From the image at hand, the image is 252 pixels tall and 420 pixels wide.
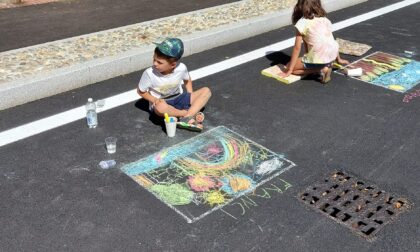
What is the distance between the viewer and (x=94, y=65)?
18.3ft

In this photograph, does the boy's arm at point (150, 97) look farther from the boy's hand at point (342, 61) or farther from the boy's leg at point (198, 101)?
the boy's hand at point (342, 61)

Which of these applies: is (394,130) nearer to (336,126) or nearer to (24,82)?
(336,126)

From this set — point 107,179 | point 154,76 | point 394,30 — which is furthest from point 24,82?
point 394,30

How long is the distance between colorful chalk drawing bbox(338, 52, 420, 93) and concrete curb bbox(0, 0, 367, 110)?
1.95 metres

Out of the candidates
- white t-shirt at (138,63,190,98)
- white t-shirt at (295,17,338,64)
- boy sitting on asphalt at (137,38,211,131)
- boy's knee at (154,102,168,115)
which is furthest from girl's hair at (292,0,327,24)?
boy's knee at (154,102,168,115)

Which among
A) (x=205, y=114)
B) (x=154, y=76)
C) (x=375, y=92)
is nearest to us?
(x=154, y=76)

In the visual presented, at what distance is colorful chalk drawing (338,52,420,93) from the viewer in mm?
5742

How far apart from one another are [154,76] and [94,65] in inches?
58.8

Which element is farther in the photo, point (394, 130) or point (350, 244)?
point (394, 130)

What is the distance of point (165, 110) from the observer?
175 inches

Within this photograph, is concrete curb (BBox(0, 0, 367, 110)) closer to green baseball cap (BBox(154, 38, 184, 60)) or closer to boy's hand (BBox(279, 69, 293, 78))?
boy's hand (BBox(279, 69, 293, 78))

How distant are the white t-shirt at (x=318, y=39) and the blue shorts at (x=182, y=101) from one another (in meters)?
1.94

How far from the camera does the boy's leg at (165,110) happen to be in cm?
441

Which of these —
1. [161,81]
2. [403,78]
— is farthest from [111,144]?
[403,78]
